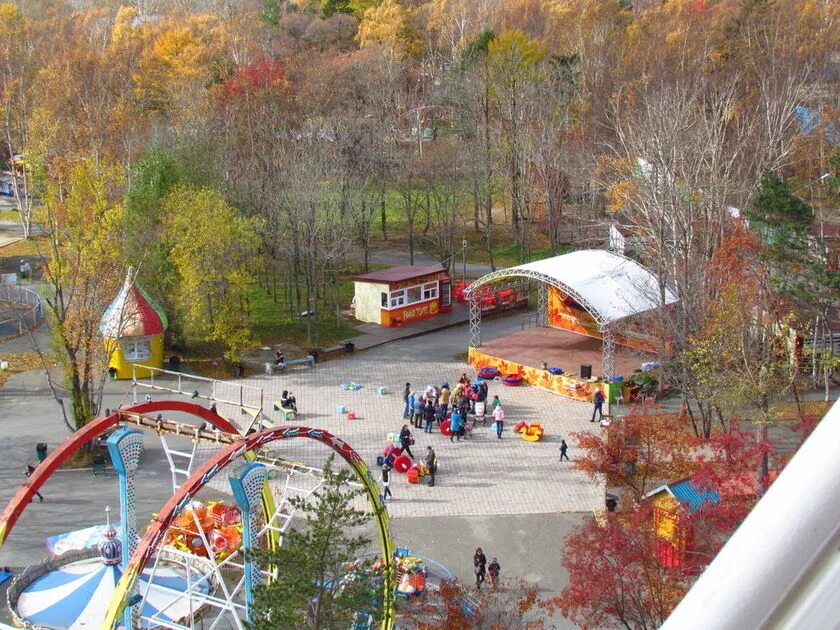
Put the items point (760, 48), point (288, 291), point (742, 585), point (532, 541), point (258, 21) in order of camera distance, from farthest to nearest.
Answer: point (258, 21) → point (760, 48) → point (288, 291) → point (532, 541) → point (742, 585)

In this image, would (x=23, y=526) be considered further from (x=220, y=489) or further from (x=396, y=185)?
(x=396, y=185)

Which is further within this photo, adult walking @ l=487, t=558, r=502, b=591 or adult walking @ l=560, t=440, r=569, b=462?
adult walking @ l=560, t=440, r=569, b=462

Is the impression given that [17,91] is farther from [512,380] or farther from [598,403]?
[598,403]

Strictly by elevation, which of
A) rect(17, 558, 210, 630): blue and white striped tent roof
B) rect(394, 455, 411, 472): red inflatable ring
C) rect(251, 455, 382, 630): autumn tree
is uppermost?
rect(251, 455, 382, 630): autumn tree

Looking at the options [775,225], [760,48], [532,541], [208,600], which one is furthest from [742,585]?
[760,48]

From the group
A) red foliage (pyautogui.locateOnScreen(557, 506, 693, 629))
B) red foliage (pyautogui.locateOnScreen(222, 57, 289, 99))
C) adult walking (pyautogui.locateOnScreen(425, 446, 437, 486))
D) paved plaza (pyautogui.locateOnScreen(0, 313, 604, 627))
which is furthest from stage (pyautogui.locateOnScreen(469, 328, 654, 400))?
red foliage (pyautogui.locateOnScreen(222, 57, 289, 99))

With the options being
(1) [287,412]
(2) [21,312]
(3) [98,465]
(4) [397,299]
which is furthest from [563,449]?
(2) [21,312]

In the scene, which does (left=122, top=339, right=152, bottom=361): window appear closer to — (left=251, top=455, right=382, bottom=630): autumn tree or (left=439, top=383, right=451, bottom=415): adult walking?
(left=439, top=383, right=451, bottom=415): adult walking
